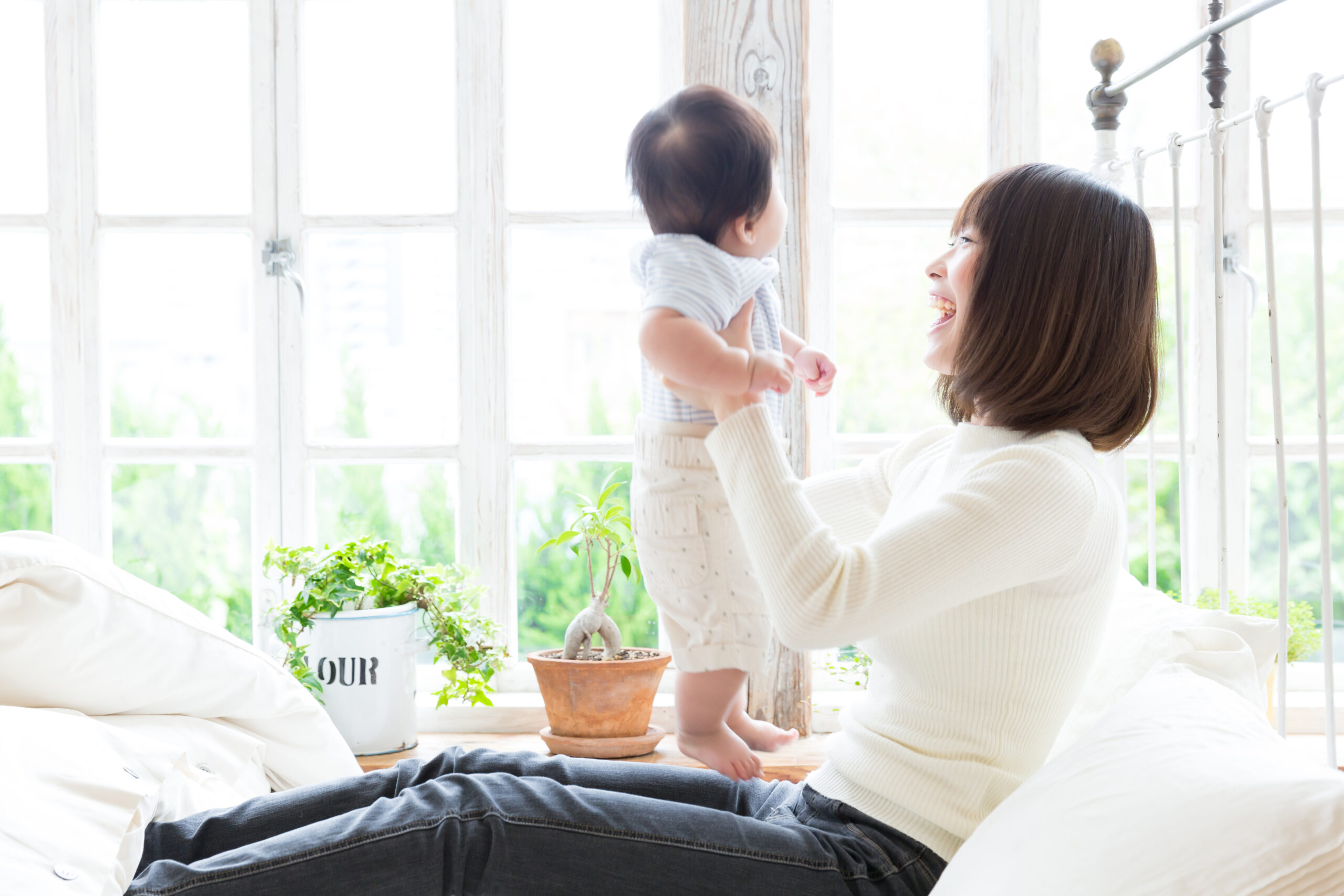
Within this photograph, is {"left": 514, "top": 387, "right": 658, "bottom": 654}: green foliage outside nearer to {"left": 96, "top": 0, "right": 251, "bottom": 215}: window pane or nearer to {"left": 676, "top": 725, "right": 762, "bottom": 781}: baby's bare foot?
{"left": 96, "top": 0, "right": 251, "bottom": 215}: window pane

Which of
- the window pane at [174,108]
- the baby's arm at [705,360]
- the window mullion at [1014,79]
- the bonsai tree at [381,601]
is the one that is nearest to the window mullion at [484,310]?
the bonsai tree at [381,601]

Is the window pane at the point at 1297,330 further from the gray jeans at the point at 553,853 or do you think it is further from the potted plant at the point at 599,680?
the gray jeans at the point at 553,853

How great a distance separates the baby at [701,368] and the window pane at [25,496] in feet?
6.15

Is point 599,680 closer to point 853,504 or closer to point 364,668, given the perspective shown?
point 364,668

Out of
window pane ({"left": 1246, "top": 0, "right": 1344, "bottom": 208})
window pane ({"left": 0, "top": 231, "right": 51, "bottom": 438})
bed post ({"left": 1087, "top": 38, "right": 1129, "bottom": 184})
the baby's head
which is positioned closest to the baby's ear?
the baby's head

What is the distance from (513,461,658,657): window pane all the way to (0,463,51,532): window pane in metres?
1.12

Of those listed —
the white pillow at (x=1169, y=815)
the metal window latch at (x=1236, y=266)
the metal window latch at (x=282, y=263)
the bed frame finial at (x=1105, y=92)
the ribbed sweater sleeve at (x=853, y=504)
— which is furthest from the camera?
the metal window latch at (x=282, y=263)

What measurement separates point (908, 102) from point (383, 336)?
1.33 meters

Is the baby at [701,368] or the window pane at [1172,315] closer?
the baby at [701,368]

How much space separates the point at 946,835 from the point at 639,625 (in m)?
1.40

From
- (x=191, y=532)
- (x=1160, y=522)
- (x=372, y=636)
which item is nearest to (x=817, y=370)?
(x=372, y=636)

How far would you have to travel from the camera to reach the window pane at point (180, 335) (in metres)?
2.40

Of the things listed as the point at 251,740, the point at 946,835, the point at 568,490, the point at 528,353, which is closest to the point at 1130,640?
the point at 946,835

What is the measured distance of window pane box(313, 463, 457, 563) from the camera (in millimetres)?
2400
